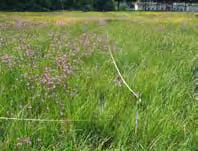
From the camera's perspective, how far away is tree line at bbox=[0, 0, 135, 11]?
240ft

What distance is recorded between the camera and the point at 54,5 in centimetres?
7850

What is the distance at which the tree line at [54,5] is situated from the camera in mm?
73062

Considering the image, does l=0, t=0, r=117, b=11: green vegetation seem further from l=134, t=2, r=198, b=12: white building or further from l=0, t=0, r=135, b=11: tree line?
l=134, t=2, r=198, b=12: white building

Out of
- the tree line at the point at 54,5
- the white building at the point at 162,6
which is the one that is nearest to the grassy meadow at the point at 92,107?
the tree line at the point at 54,5

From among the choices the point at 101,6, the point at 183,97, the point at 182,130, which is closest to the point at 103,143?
the point at 182,130

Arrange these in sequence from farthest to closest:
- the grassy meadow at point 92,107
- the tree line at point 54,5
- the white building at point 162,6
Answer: the white building at point 162,6
the tree line at point 54,5
the grassy meadow at point 92,107

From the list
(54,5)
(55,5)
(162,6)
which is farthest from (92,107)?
(162,6)

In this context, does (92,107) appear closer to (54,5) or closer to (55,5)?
(54,5)

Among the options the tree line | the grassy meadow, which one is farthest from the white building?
the grassy meadow

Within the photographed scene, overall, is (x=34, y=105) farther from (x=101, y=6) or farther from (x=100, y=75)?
(x=101, y=6)

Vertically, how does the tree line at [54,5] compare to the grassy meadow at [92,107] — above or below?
below

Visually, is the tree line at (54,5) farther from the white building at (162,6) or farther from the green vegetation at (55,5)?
the white building at (162,6)

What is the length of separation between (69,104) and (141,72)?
2.24 m

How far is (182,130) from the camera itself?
15.3ft
